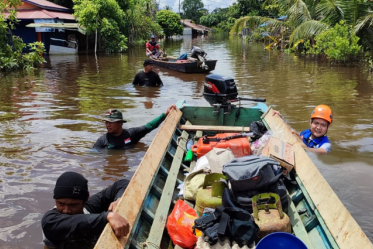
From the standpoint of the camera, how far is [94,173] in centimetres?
579

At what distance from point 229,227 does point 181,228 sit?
20.6 inches

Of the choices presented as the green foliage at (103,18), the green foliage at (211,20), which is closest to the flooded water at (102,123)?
the green foliage at (103,18)

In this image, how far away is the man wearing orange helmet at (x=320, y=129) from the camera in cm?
500

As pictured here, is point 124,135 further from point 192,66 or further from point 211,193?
point 192,66

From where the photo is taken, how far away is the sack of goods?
343 centimetres

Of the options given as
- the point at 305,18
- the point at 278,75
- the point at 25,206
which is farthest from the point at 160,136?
the point at 305,18

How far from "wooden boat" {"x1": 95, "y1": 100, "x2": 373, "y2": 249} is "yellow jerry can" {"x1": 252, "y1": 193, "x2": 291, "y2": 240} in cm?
24

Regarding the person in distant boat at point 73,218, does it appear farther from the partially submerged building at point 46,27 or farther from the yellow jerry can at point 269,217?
the partially submerged building at point 46,27

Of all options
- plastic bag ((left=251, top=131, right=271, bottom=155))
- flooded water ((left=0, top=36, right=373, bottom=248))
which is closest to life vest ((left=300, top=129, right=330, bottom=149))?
flooded water ((left=0, top=36, right=373, bottom=248))

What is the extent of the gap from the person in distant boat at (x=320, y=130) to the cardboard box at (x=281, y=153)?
745 millimetres

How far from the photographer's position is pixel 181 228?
323 centimetres

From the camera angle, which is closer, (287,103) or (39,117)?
(39,117)

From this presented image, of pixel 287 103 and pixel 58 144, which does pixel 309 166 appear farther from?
pixel 287 103

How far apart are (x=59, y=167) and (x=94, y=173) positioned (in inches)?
27.1
